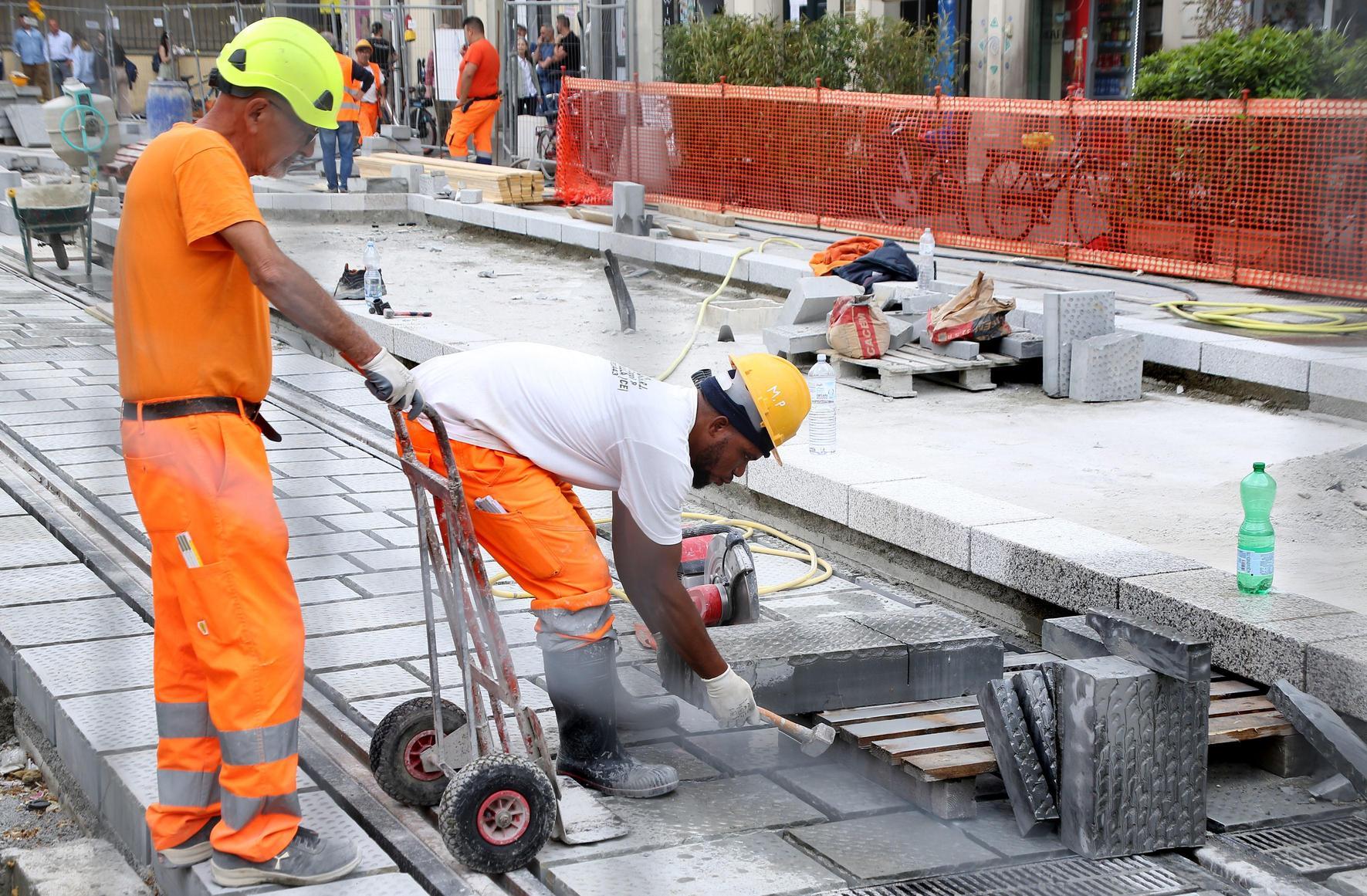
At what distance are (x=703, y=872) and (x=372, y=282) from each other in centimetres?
757

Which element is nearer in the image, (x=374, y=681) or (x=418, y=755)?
(x=418, y=755)

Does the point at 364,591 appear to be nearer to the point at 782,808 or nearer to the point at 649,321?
the point at 782,808

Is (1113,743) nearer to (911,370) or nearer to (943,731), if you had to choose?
(943,731)

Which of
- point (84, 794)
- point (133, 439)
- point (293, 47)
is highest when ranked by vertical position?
point (293, 47)

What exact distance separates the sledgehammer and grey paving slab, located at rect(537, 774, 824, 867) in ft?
0.43

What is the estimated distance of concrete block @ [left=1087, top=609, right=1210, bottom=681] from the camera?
329cm

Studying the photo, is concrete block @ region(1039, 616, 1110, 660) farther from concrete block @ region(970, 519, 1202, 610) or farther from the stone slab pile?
concrete block @ region(970, 519, 1202, 610)

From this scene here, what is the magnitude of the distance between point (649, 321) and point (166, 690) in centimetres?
780

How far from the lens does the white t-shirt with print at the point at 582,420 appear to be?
338cm

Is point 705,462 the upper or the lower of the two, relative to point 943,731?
upper

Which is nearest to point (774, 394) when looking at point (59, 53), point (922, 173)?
point (922, 173)

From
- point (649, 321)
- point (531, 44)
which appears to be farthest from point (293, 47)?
point (531, 44)

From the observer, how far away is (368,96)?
1984 centimetres

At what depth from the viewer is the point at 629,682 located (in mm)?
4320
